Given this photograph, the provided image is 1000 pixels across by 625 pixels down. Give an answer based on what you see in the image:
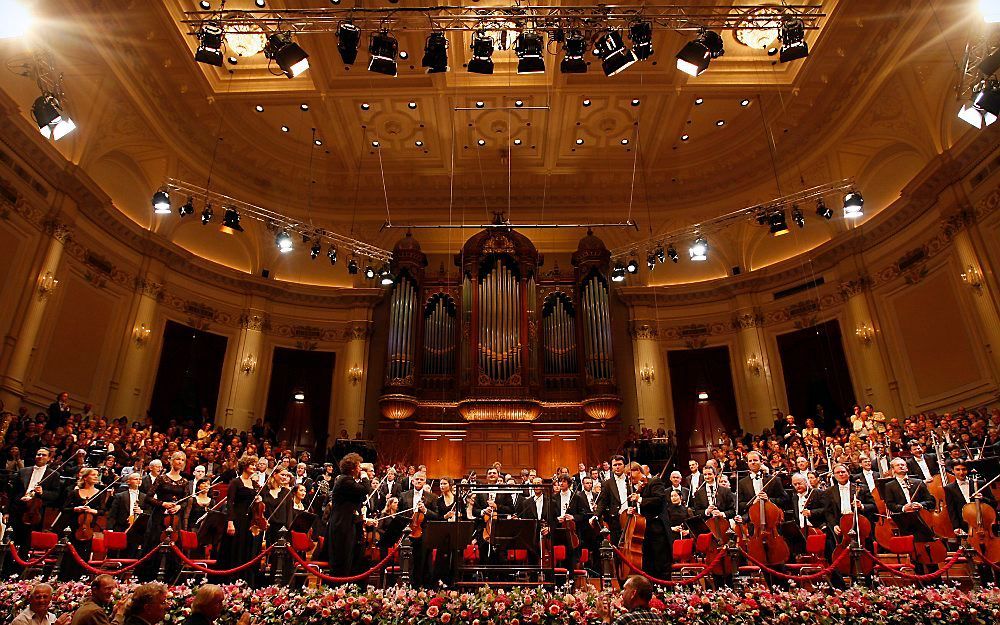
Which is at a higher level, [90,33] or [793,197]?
[90,33]

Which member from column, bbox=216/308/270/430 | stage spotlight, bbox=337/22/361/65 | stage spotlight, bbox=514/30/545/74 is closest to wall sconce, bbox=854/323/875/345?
stage spotlight, bbox=514/30/545/74

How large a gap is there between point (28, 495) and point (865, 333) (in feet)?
42.8

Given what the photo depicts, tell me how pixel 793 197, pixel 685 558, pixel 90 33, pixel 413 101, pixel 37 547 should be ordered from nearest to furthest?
1. pixel 37 547
2. pixel 685 558
3. pixel 90 33
4. pixel 793 197
5. pixel 413 101

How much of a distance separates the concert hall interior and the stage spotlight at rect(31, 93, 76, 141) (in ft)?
0.13

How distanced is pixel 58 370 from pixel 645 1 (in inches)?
461

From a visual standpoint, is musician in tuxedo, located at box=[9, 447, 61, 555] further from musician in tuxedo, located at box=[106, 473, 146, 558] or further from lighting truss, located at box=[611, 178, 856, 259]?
lighting truss, located at box=[611, 178, 856, 259]

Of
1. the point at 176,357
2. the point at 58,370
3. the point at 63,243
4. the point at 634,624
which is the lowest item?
the point at 634,624

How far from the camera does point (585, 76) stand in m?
11.0

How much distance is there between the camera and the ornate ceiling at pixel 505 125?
971 centimetres

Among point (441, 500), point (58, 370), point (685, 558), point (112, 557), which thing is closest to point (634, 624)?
point (685, 558)

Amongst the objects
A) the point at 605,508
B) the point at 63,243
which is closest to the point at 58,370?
the point at 63,243

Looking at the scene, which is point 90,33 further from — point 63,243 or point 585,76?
point 585,76

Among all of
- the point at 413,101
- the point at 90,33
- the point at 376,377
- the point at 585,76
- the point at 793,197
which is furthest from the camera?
the point at 376,377

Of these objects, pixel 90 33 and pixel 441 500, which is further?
pixel 90 33
